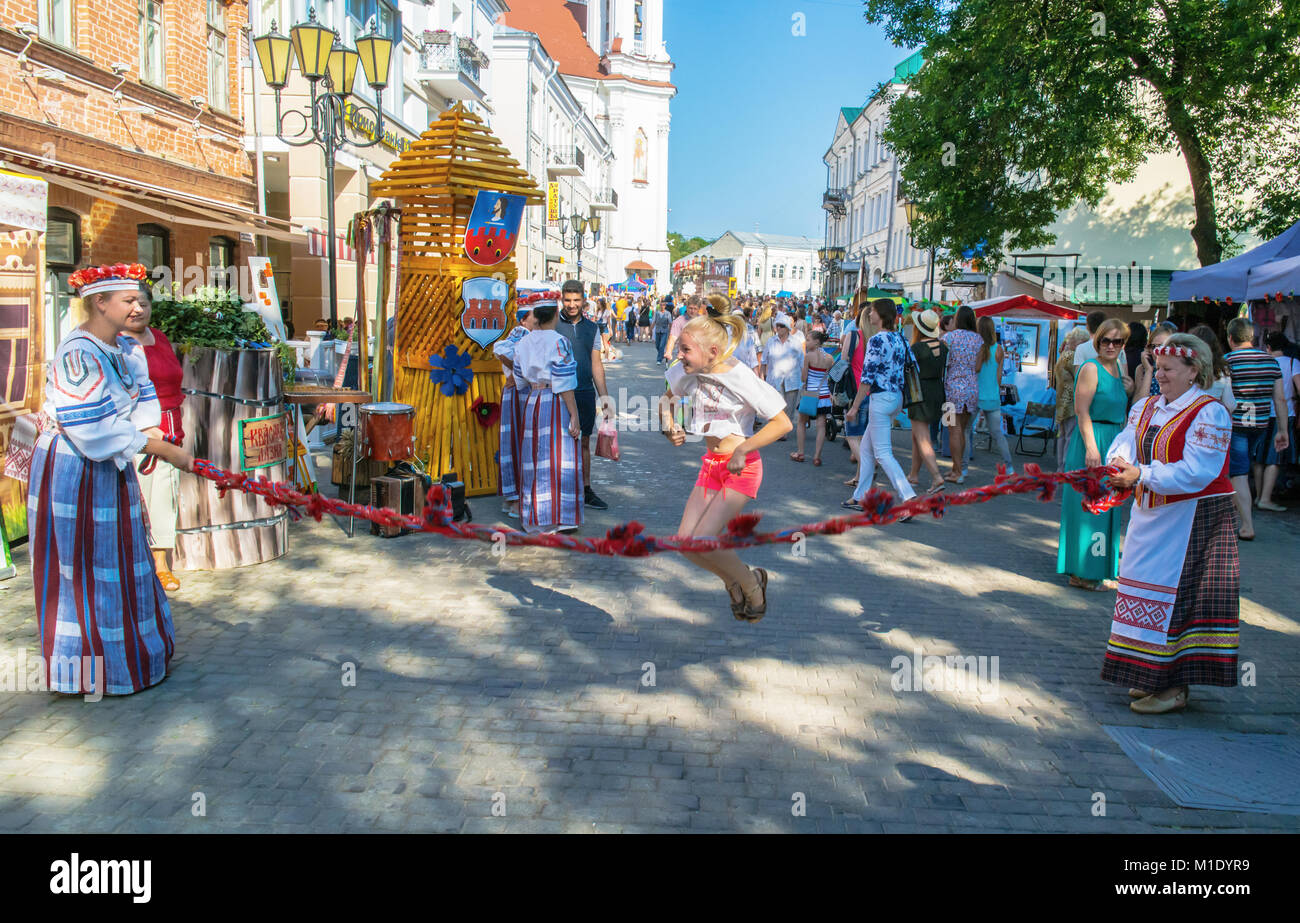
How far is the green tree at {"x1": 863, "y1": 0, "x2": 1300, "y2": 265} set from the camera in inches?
519

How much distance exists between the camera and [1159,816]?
3.59m

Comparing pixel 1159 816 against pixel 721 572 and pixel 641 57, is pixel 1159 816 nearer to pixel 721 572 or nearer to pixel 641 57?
pixel 721 572

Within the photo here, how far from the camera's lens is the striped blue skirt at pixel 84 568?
4258 millimetres

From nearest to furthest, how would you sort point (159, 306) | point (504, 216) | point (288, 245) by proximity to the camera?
point (159, 306), point (504, 216), point (288, 245)

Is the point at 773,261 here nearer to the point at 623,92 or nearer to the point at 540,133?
the point at 623,92

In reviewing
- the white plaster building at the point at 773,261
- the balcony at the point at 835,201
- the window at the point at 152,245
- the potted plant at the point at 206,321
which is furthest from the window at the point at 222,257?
the white plaster building at the point at 773,261

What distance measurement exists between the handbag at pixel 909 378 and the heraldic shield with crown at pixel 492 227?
369 cm

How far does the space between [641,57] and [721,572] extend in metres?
77.7

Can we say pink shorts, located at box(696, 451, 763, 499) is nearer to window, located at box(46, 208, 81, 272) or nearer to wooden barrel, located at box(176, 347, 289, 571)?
wooden barrel, located at box(176, 347, 289, 571)

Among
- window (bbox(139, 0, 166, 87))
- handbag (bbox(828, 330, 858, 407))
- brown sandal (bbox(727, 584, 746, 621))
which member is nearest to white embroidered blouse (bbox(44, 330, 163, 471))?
brown sandal (bbox(727, 584, 746, 621))

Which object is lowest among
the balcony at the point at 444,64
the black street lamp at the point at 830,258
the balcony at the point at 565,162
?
the black street lamp at the point at 830,258

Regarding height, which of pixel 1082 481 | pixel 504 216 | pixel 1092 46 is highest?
pixel 1092 46

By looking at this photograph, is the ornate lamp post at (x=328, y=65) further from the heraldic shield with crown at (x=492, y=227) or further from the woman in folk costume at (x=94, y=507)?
the woman in folk costume at (x=94, y=507)

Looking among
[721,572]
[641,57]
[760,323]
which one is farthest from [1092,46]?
[641,57]
